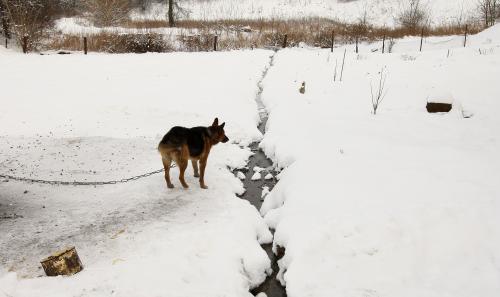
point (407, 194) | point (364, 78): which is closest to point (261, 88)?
point (364, 78)

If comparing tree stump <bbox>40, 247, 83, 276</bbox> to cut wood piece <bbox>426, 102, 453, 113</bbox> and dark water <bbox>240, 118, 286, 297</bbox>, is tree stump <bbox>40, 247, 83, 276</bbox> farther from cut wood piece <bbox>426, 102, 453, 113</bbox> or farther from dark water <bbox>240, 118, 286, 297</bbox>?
cut wood piece <bbox>426, 102, 453, 113</bbox>

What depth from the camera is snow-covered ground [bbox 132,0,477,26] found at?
36.8m

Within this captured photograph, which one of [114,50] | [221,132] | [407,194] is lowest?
[407,194]

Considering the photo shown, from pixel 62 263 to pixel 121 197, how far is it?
7.58ft

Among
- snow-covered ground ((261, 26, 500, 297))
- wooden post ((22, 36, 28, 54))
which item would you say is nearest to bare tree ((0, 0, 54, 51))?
wooden post ((22, 36, 28, 54))

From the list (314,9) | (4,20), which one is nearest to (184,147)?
(4,20)

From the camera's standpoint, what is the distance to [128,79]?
49.3 feet

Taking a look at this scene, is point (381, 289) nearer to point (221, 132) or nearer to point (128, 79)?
point (221, 132)

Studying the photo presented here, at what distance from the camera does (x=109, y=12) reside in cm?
3125

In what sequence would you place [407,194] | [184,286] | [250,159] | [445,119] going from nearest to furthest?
[184,286]
[407,194]
[250,159]
[445,119]

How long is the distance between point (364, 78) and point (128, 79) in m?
9.49

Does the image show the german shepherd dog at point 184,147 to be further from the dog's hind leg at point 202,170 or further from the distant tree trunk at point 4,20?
the distant tree trunk at point 4,20

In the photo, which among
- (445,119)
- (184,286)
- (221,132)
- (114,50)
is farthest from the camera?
(114,50)

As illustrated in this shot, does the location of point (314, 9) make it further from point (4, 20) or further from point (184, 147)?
point (184, 147)
